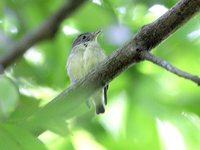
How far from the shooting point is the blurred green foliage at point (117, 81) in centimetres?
172

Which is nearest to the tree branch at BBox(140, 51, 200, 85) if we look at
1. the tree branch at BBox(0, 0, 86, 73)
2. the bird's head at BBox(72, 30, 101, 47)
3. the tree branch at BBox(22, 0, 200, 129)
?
the tree branch at BBox(22, 0, 200, 129)

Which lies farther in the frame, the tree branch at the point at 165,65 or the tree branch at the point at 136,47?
the tree branch at the point at 136,47

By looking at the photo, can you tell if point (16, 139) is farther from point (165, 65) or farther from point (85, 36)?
point (85, 36)

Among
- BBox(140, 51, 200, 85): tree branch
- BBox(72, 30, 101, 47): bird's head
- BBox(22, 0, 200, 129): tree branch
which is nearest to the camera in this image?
BBox(140, 51, 200, 85): tree branch

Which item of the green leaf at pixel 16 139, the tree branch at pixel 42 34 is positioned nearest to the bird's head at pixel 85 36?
the tree branch at pixel 42 34

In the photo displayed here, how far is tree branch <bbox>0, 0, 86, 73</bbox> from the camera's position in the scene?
1008mm

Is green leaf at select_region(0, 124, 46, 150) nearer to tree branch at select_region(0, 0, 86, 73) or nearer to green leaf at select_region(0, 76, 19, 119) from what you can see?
green leaf at select_region(0, 76, 19, 119)

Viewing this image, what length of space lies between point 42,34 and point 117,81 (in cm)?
115

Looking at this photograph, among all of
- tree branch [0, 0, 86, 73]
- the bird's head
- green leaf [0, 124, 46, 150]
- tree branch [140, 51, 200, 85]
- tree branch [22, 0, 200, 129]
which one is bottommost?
green leaf [0, 124, 46, 150]

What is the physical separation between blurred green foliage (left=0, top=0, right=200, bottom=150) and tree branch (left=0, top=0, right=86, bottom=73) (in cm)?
38

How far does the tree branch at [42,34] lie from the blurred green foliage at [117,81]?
1.24 feet

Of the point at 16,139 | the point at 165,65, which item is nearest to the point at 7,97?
the point at 16,139

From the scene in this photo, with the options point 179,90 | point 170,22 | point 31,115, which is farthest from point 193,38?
point 31,115

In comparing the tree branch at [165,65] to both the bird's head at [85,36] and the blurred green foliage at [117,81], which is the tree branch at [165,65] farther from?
the bird's head at [85,36]
